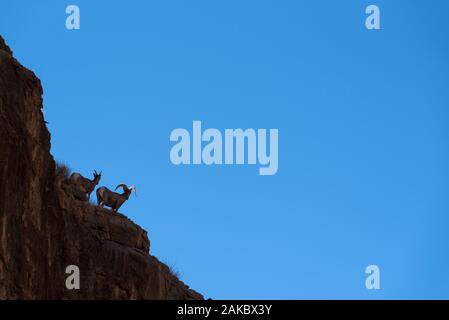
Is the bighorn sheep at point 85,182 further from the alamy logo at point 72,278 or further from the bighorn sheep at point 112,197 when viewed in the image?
the alamy logo at point 72,278

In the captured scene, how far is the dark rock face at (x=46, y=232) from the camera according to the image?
28234 millimetres

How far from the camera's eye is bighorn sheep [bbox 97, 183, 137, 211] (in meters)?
42.7

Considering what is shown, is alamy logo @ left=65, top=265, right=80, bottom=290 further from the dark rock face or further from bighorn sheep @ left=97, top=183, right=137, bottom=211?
bighorn sheep @ left=97, top=183, right=137, bottom=211

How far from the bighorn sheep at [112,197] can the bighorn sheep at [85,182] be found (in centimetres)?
33

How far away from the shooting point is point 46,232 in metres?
32.4

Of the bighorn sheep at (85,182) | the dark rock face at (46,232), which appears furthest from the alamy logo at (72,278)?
the bighorn sheep at (85,182)

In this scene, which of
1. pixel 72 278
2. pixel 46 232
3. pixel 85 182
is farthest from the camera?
pixel 85 182

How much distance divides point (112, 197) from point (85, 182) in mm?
1590

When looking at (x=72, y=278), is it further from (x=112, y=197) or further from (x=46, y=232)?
(x=112, y=197)

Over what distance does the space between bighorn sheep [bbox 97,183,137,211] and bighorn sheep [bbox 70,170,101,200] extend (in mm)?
334

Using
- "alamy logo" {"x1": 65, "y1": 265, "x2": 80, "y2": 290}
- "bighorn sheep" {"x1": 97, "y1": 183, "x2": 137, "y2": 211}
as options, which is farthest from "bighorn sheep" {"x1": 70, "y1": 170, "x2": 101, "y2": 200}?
"alamy logo" {"x1": 65, "y1": 265, "x2": 80, "y2": 290}

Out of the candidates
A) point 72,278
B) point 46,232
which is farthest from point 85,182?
point 46,232
